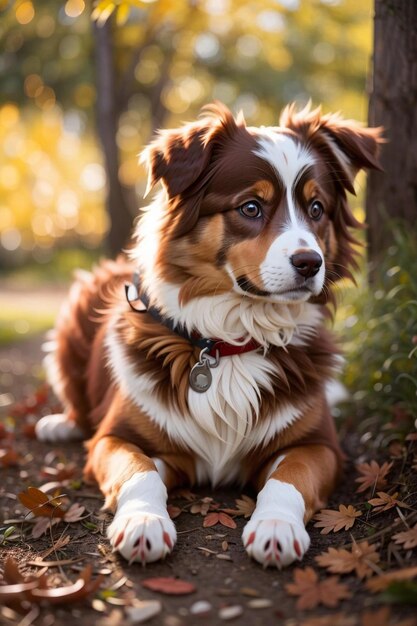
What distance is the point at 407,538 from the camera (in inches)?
97.3

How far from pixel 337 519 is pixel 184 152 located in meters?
1.81

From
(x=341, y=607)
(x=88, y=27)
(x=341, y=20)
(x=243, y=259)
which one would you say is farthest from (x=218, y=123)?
(x=341, y=20)

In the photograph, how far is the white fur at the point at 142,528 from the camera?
8.13 ft

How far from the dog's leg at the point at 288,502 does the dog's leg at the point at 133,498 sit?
341 millimetres

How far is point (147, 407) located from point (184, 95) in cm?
1591

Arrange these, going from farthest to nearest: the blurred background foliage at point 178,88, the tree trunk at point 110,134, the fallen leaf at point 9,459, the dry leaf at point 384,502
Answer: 1. the tree trunk at point 110,134
2. the blurred background foliage at point 178,88
3. the fallen leaf at point 9,459
4. the dry leaf at point 384,502

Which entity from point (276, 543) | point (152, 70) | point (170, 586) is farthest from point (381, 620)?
point (152, 70)

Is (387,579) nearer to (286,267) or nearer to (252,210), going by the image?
(286,267)

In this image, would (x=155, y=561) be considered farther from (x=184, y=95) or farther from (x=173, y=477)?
(x=184, y=95)

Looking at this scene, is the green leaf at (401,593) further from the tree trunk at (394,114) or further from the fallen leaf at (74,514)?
the tree trunk at (394,114)

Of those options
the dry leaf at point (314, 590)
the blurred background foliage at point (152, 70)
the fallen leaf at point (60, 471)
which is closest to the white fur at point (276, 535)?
the dry leaf at point (314, 590)

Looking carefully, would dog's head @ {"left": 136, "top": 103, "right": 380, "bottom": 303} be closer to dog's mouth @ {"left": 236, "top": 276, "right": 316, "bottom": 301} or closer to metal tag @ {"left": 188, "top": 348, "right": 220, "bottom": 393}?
dog's mouth @ {"left": 236, "top": 276, "right": 316, "bottom": 301}

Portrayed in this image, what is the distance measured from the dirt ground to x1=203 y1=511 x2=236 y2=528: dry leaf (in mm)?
23

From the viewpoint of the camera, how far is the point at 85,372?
14.4 ft
